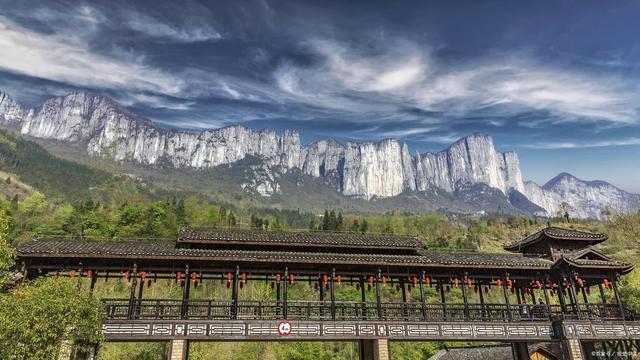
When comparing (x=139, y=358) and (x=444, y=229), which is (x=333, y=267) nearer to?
(x=139, y=358)

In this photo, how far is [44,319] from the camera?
1484 centimetres

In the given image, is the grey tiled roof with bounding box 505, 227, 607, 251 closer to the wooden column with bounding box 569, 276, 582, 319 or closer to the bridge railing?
the wooden column with bounding box 569, 276, 582, 319

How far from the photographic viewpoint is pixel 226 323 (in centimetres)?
2083

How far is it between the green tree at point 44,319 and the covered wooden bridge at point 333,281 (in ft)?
12.2

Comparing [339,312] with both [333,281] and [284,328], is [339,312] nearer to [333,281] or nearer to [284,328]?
[333,281]

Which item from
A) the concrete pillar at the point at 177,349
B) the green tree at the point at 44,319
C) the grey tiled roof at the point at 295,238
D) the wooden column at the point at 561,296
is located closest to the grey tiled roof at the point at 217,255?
the grey tiled roof at the point at 295,238

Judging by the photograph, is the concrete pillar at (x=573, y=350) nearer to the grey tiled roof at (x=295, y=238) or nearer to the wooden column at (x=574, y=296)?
the wooden column at (x=574, y=296)

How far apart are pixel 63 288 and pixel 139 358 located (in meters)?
25.5

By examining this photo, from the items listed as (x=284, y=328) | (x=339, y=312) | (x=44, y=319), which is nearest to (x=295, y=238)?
(x=339, y=312)

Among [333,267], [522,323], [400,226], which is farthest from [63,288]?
[400,226]

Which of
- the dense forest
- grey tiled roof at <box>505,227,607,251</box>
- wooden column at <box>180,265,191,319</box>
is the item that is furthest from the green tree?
grey tiled roof at <box>505,227,607,251</box>

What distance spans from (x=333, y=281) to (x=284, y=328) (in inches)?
144

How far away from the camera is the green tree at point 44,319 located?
14.2 m

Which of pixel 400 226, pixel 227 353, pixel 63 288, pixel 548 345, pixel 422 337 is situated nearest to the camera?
pixel 63 288
